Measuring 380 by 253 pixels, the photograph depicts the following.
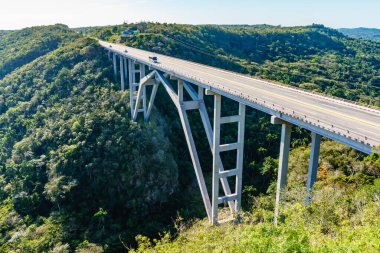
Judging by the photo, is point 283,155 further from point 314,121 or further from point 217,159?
point 217,159

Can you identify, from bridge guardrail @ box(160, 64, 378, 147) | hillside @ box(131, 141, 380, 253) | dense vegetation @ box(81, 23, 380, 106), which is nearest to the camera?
hillside @ box(131, 141, 380, 253)

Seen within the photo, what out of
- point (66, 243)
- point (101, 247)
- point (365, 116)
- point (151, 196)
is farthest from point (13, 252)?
point (365, 116)

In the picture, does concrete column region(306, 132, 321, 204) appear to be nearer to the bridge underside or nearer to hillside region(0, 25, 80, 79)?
the bridge underside

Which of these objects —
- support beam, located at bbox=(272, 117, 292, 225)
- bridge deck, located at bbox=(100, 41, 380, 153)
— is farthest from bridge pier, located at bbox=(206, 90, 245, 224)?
support beam, located at bbox=(272, 117, 292, 225)

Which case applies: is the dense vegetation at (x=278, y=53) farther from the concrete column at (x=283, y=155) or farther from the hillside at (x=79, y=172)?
the concrete column at (x=283, y=155)

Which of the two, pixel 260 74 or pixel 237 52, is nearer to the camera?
pixel 260 74

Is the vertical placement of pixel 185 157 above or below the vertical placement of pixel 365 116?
below

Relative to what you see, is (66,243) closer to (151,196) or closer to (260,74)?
(151,196)

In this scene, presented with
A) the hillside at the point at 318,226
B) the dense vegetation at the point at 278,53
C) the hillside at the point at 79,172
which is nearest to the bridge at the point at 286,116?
the hillside at the point at 318,226
